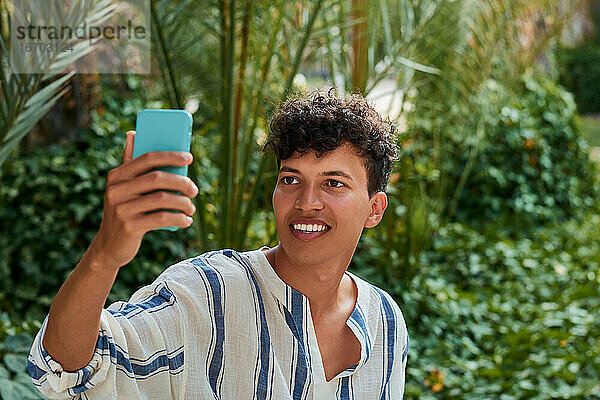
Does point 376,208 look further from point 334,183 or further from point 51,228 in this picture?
point 51,228

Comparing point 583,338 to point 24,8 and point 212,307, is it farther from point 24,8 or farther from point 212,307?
point 24,8

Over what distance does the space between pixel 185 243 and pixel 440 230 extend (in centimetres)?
180

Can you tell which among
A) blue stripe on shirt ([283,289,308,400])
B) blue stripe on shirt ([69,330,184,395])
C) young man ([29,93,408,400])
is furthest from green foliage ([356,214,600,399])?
blue stripe on shirt ([69,330,184,395])

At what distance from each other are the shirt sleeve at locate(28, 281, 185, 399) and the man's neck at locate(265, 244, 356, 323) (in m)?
0.27

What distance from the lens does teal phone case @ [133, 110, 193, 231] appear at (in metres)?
0.94

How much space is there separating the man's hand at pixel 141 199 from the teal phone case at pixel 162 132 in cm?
3

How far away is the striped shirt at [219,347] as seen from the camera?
3.70 feet

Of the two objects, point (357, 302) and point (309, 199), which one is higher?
point (309, 199)

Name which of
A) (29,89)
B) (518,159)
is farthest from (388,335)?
(518,159)

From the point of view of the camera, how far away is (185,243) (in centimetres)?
380

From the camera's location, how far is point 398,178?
419 centimetres

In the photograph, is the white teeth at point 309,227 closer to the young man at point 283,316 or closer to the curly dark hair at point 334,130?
the young man at point 283,316

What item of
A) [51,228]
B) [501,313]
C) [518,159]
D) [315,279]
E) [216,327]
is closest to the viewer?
[216,327]

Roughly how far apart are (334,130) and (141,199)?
62 centimetres
